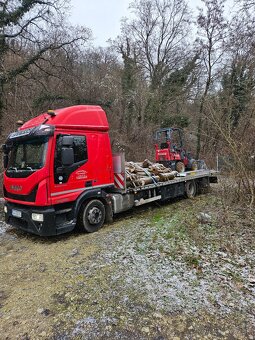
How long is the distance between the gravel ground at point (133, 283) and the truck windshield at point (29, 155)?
1.67 metres

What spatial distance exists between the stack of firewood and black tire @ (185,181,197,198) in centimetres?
109

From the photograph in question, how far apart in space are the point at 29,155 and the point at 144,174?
3.63 meters

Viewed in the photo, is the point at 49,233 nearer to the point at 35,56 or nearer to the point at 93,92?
the point at 35,56

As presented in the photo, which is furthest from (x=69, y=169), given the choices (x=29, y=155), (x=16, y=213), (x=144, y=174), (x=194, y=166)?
(x=194, y=166)

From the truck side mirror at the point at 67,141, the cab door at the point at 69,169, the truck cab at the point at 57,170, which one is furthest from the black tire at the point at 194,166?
the truck side mirror at the point at 67,141

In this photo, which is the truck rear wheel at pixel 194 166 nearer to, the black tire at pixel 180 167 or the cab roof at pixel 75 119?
the black tire at pixel 180 167

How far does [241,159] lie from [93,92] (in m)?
12.9

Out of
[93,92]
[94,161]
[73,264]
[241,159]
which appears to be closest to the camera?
A: [73,264]

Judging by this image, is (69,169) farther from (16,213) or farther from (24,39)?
(24,39)

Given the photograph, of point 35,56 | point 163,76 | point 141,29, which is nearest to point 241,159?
point 35,56

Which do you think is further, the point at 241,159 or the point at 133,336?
the point at 241,159

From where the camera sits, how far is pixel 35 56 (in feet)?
43.7

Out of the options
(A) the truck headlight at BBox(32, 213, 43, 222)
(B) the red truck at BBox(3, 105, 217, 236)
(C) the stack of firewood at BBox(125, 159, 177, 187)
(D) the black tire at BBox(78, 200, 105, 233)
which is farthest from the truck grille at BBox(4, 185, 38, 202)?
(C) the stack of firewood at BBox(125, 159, 177, 187)

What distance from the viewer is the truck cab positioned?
16.0 ft
